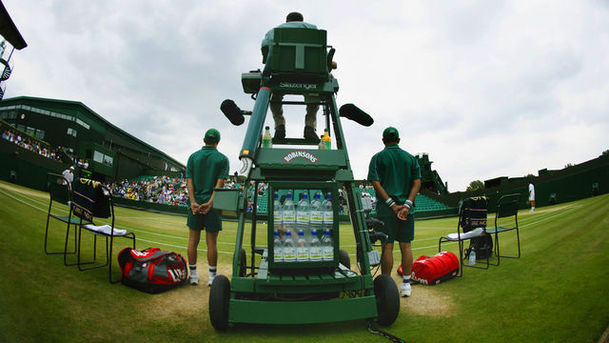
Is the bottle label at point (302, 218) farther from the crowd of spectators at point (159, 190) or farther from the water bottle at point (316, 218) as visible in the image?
the crowd of spectators at point (159, 190)

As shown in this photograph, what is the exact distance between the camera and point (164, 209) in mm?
21484

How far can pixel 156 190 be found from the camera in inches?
1225

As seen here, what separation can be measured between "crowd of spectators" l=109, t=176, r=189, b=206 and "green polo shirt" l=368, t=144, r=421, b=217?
83.9 ft

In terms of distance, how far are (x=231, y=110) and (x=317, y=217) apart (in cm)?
194

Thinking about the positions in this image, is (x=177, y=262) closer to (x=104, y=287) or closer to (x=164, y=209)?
(x=104, y=287)

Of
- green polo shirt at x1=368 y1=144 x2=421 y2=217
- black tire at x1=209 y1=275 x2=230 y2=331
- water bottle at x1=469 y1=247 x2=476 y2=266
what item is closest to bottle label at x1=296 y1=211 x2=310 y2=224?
black tire at x1=209 y1=275 x2=230 y2=331

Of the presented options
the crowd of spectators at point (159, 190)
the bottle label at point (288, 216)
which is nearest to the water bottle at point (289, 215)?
the bottle label at point (288, 216)

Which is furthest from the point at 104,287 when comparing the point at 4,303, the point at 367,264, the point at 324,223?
the point at 367,264

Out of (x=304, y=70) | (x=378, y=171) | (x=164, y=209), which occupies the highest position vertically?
(x=304, y=70)

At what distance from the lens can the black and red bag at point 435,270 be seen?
4.06 m

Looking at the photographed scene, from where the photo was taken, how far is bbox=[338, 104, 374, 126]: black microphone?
3637 mm

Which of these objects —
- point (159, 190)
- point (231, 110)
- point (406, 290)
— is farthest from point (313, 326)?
point (159, 190)

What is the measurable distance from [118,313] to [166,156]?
233 ft

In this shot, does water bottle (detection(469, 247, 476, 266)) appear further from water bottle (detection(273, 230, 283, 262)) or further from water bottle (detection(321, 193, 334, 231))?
water bottle (detection(273, 230, 283, 262))
